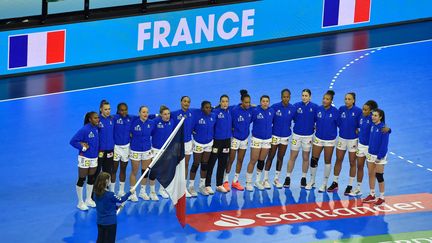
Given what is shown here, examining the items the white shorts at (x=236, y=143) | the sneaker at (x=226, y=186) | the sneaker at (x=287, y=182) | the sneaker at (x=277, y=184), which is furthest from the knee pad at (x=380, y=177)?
the sneaker at (x=226, y=186)

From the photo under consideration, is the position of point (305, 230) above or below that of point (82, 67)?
below

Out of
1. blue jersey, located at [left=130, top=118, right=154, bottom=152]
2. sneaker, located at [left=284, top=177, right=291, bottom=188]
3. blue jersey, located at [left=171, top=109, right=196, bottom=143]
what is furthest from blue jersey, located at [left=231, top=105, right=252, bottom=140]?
blue jersey, located at [left=130, top=118, right=154, bottom=152]

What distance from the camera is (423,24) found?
31.9 meters

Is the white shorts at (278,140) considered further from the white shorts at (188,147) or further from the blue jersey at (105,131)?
the blue jersey at (105,131)

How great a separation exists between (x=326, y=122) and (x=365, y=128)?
84 cm

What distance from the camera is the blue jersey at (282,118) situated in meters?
21.4

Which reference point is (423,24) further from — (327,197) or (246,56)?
(327,197)

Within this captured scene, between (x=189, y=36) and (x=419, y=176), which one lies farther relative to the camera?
(x=189, y=36)

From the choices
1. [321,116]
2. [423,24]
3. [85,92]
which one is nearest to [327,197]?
[321,116]

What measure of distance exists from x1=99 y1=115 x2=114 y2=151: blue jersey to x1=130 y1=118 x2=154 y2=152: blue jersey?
0.48 metres

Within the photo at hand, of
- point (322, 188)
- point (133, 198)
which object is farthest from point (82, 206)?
point (322, 188)

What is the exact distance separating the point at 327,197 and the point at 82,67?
30.1 feet

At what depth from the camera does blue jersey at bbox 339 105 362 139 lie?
21.2 meters

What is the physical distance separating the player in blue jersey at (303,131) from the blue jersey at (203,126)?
1.80 metres
